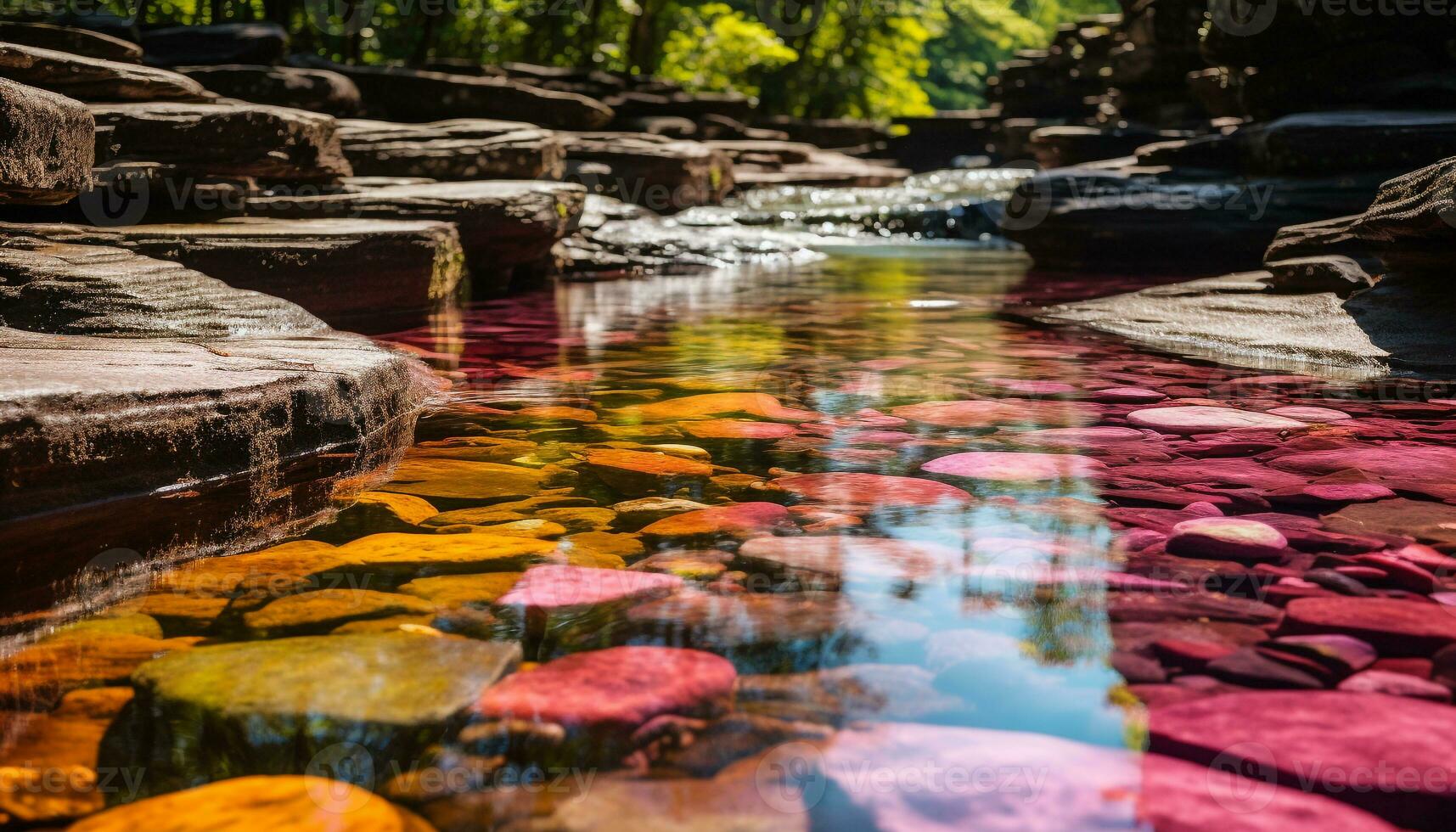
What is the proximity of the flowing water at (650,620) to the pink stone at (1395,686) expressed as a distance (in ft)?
0.59

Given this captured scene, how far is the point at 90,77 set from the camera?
4.67 metres

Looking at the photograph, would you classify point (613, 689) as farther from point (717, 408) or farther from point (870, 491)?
point (717, 408)

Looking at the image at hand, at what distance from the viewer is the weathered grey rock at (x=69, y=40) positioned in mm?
5926

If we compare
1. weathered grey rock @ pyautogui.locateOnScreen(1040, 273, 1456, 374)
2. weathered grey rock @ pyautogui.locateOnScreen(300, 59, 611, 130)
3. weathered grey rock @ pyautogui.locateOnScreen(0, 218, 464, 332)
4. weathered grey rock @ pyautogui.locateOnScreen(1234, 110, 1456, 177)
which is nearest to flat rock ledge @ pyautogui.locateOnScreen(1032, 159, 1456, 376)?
weathered grey rock @ pyautogui.locateOnScreen(1040, 273, 1456, 374)

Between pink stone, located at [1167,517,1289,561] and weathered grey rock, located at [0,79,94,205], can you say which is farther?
weathered grey rock, located at [0,79,94,205]

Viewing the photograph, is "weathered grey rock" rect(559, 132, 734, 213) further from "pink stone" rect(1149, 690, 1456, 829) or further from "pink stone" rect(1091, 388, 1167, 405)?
"pink stone" rect(1149, 690, 1456, 829)

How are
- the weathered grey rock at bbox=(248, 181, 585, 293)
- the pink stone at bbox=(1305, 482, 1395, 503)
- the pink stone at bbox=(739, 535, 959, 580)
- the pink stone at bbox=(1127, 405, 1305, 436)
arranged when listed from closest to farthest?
the pink stone at bbox=(739, 535, 959, 580), the pink stone at bbox=(1305, 482, 1395, 503), the pink stone at bbox=(1127, 405, 1305, 436), the weathered grey rock at bbox=(248, 181, 585, 293)

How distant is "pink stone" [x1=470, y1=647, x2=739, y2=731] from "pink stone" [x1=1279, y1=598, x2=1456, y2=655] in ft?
2.48

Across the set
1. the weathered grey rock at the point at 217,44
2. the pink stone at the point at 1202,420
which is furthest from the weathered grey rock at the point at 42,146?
the weathered grey rock at the point at 217,44

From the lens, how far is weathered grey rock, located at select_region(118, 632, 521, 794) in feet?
3.52

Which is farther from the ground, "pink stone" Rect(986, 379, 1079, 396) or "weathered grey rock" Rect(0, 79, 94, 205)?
"weathered grey rock" Rect(0, 79, 94, 205)

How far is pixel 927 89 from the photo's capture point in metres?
39.9

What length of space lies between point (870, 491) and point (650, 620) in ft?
2.50

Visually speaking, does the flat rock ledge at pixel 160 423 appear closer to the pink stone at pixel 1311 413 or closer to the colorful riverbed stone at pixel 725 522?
the colorful riverbed stone at pixel 725 522
